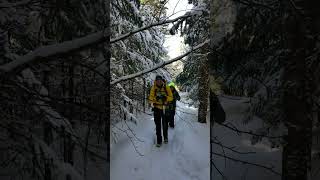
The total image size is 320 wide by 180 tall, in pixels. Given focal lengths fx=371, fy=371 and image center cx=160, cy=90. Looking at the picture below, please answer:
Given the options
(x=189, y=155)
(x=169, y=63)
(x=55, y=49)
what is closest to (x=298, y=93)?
(x=169, y=63)

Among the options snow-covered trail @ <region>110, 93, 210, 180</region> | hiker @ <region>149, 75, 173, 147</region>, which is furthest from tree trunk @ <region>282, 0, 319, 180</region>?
hiker @ <region>149, 75, 173, 147</region>

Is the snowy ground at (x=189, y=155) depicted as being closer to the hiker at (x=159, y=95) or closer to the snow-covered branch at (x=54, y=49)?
the hiker at (x=159, y=95)

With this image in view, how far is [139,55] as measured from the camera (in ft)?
27.5

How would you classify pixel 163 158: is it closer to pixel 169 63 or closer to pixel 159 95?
pixel 159 95

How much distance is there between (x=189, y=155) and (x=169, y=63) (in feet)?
14.7

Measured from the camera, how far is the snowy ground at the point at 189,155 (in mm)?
4055

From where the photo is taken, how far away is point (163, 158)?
753cm

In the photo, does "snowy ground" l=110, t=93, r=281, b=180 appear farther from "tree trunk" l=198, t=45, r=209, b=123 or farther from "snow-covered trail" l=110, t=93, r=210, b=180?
"tree trunk" l=198, t=45, r=209, b=123

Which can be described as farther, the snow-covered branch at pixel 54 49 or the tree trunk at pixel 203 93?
the tree trunk at pixel 203 93

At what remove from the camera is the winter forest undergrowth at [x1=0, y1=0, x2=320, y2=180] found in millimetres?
3334

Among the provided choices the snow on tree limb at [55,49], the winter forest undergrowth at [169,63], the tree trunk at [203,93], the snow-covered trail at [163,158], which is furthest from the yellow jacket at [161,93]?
the snow on tree limb at [55,49]

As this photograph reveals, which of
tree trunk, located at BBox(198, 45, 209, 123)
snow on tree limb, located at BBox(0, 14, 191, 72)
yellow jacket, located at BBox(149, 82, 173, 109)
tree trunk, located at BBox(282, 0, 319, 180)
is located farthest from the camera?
tree trunk, located at BBox(198, 45, 209, 123)

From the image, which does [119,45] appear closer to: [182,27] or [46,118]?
[182,27]

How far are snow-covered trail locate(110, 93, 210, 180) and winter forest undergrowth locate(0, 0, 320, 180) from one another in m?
1.81
